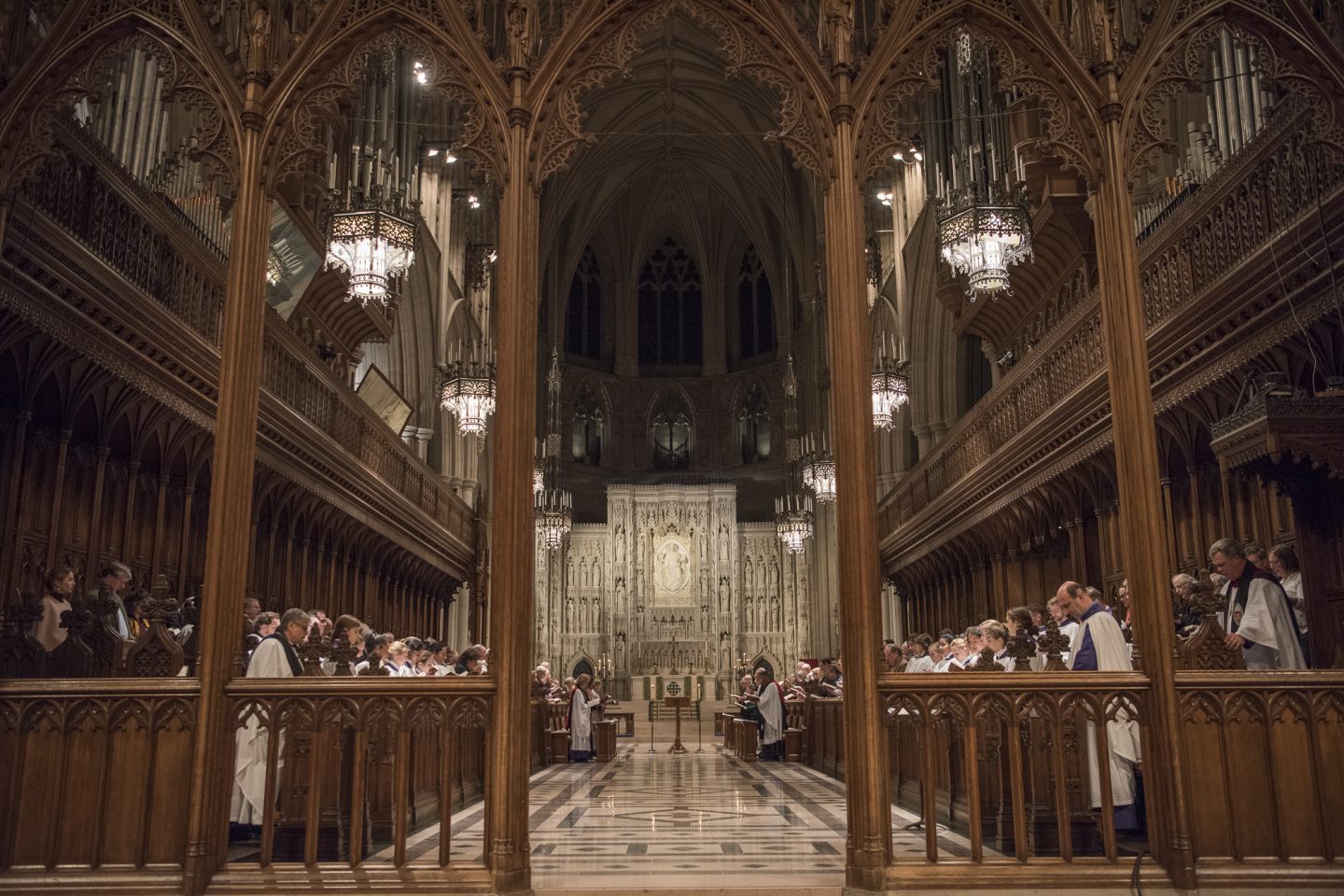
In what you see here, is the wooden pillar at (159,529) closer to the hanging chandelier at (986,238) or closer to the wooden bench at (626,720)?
the hanging chandelier at (986,238)

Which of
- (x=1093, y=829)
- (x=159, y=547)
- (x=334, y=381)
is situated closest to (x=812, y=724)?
(x=334, y=381)

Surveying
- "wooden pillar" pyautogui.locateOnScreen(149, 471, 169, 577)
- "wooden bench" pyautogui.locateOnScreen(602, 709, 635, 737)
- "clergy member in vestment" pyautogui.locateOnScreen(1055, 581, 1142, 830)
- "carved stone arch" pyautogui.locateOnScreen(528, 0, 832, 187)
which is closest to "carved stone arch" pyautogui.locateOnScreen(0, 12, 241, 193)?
"carved stone arch" pyautogui.locateOnScreen(528, 0, 832, 187)

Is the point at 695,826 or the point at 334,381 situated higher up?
the point at 334,381

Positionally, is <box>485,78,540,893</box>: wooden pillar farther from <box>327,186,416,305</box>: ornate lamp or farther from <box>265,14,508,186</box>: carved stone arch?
<box>327,186,416,305</box>: ornate lamp

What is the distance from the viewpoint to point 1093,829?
21.5 ft

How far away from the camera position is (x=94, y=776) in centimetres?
548

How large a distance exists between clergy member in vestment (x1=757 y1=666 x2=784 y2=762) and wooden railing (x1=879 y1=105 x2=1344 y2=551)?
15.1ft

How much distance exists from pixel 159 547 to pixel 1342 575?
9.98 meters

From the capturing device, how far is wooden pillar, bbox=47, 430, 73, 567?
9055 millimetres

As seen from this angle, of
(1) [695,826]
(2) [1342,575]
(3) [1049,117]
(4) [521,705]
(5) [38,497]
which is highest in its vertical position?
(3) [1049,117]

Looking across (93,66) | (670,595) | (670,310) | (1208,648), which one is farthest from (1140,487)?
(670,310)

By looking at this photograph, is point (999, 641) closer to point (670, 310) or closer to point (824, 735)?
point (824, 735)

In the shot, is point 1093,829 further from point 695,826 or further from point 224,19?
point 224,19

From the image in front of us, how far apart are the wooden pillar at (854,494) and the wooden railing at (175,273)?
3453 mm
